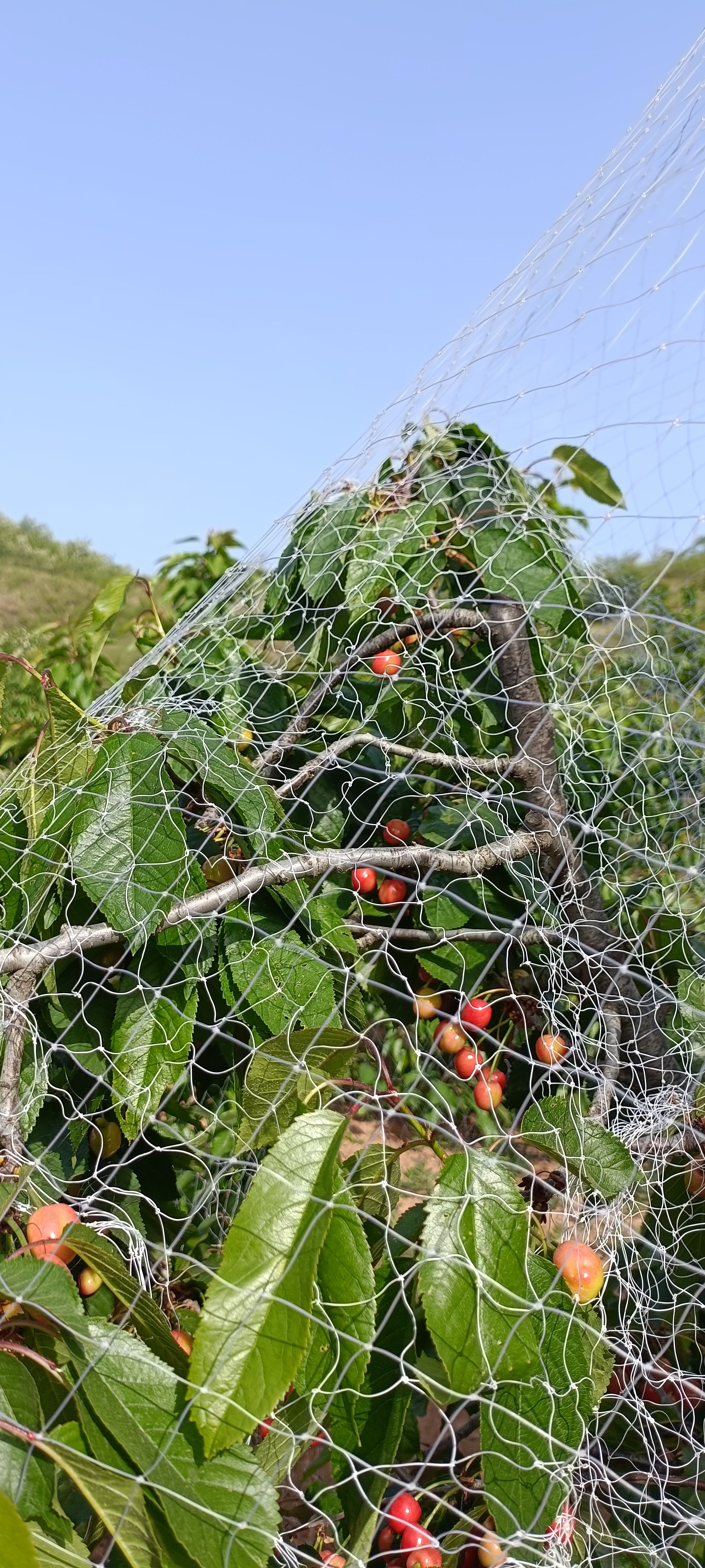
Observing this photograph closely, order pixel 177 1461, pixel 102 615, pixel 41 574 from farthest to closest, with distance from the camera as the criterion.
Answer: pixel 41 574 < pixel 102 615 < pixel 177 1461

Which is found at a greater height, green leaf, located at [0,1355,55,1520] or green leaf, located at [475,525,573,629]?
green leaf, located at [475,525,573,629]

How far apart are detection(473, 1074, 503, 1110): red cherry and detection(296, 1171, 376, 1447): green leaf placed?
28 cm

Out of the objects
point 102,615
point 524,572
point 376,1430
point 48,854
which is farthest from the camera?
point 102,615

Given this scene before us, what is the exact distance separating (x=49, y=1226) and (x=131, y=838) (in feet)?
0.88

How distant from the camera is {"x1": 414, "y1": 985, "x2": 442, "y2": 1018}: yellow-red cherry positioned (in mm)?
859

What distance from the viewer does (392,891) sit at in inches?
37.1

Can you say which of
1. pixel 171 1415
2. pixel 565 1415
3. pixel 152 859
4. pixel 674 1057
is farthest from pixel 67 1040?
pixel 674 1057

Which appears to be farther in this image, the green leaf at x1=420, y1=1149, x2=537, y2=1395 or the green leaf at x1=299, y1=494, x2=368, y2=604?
the green leaf at x1=299, y1=494, x2=368, y2=604

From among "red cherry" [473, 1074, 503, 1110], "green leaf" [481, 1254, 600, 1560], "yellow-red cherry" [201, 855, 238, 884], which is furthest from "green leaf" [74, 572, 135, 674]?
"green leaf" [481, 1254, 600, 1560]

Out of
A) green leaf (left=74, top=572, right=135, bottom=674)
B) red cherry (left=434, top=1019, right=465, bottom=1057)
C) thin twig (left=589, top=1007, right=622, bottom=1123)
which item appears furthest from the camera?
green leaf (left=74, top=572, right=135, bottom=674)

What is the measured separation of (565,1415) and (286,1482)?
41 cm

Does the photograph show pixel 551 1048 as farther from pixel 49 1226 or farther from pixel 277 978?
pixel 49 1226

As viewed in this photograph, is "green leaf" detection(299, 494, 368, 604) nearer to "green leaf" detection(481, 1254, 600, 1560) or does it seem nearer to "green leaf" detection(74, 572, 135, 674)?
"green leaf" detection(74, 572, 135, 674)

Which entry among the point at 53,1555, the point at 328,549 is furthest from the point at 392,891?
the point at 53,1555
